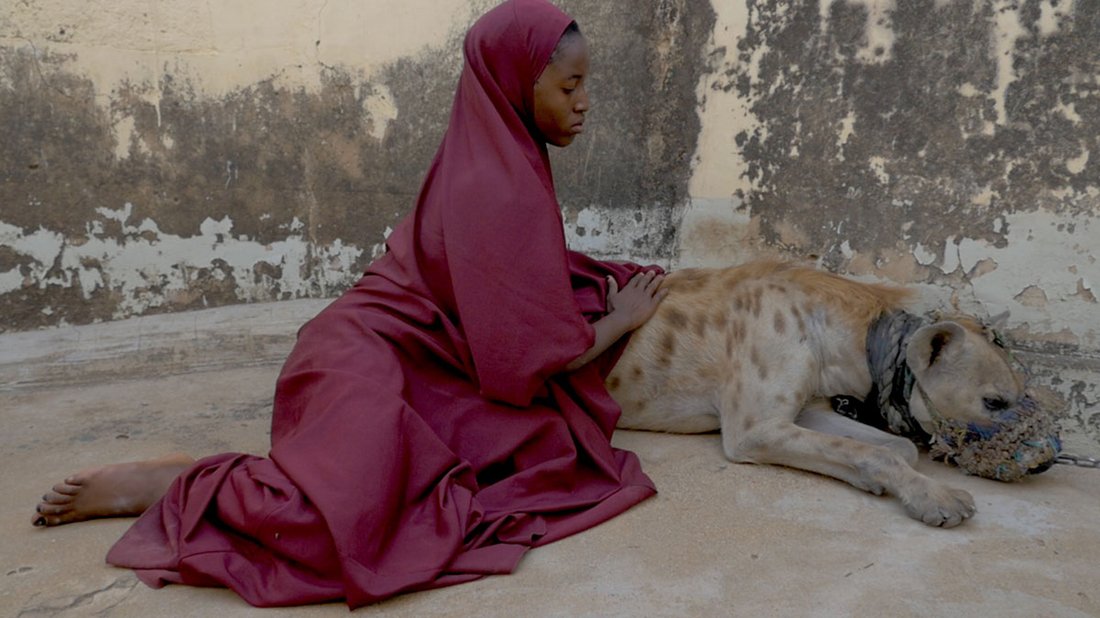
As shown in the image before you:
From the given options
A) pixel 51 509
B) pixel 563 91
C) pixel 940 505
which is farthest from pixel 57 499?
pixel 940 505

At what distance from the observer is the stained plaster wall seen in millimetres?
3670

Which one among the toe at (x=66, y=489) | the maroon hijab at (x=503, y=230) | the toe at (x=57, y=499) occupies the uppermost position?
the maroon hijab at (x=503, y=230)

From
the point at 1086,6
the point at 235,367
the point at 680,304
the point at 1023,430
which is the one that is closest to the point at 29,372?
the point at 235,367

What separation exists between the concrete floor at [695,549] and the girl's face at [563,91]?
1338 millimetres

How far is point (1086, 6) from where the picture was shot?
349cm

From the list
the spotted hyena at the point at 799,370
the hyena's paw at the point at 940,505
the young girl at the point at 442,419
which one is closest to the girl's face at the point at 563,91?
the young girl at the point at 442,419

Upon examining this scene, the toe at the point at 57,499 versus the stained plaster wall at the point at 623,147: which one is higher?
the stained plaster wall at the point at 623,147

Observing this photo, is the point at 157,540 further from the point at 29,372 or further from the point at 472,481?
the point at 29,372

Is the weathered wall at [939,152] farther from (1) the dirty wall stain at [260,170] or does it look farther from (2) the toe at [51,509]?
(2) the toe at [51,509]

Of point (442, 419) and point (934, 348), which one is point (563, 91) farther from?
point (934, 348)

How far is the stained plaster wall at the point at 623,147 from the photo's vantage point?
3.67m

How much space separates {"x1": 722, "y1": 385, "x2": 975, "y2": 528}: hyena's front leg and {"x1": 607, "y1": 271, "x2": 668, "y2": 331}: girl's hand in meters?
0.50

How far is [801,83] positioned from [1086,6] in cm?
127

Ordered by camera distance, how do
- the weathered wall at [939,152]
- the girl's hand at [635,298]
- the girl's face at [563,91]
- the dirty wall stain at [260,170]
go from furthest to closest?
the dirty wall stain at [260,170]
the weathered wall at [939,152]
the girl's hand at [635,298]
the girl's face at [563,91]
